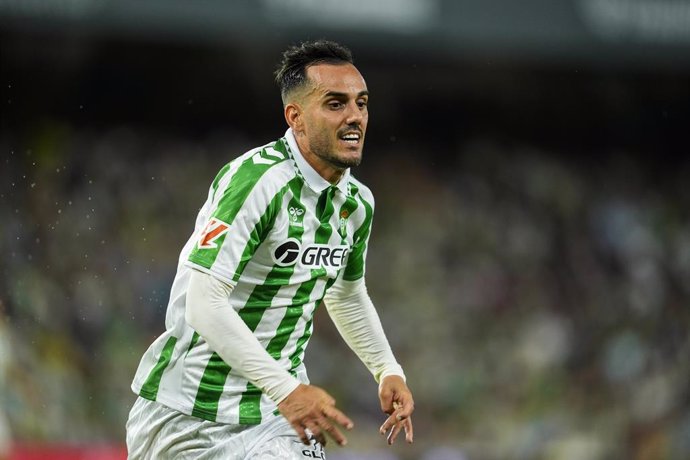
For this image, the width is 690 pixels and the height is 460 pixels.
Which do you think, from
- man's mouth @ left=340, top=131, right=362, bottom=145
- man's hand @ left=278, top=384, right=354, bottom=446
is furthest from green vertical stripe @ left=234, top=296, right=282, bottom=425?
man's mouth @ left=340, top=131, right=362, bottom=145

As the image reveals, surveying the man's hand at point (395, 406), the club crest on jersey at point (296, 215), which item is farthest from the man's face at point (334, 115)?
the man's hand at point (395, 406)

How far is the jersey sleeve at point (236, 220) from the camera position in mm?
3938

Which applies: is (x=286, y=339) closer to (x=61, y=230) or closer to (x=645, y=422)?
(x=61, y=230)

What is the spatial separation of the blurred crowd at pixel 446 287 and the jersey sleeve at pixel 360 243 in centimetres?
521

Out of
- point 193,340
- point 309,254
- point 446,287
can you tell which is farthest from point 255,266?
point 446,287

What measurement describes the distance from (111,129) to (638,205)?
622cm

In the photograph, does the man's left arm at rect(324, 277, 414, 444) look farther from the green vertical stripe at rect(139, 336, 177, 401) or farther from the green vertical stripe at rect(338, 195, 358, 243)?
the green vertical stripe at rect(139, 336, 177, 401)

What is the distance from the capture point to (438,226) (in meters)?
13.4

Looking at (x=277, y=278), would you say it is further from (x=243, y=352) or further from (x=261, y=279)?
(x=243, y=352)

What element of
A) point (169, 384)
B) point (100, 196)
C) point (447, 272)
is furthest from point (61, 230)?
point (169, 384)

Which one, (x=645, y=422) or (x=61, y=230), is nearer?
(x=61, y=230)

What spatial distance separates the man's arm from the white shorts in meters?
0.32

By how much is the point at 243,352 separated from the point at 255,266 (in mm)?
406

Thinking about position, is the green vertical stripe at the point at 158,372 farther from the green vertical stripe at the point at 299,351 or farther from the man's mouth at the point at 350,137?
the man's mouth at the point at 350,137
